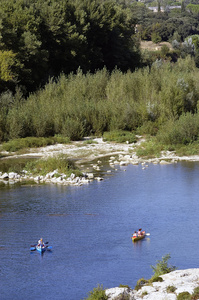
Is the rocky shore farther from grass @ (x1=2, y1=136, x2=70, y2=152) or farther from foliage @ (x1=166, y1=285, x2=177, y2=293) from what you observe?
grass @ (x1=2, y1=136, x2=70, y2=152)

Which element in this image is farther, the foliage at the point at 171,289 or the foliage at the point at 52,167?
the foliage at the point at 52,167

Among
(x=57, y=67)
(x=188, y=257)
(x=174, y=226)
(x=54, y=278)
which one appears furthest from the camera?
(x=57, y=67)

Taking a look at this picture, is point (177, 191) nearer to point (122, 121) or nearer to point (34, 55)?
point (122, 121)

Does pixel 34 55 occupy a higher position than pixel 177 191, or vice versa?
pixel 34 55

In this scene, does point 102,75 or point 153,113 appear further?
point 102,75

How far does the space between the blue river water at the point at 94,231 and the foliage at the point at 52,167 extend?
1401mm

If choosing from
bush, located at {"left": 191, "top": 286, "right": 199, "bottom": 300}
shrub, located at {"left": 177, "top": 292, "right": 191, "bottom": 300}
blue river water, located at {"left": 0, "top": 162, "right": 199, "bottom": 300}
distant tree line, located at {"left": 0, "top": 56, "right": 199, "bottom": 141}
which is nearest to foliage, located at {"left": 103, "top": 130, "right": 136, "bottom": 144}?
distant tree line, located at {"left": 0, "top": 56, "right": 199, "bottom": 141}

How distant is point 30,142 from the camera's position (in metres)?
33.0

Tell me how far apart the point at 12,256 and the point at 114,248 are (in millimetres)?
2874

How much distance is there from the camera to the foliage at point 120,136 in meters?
34.2

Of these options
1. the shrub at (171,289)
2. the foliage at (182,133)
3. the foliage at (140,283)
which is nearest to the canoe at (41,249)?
the foliage at (140,283)

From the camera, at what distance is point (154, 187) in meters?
23.7

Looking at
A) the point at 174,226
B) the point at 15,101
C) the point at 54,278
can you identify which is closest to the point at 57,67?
the point at 15,101

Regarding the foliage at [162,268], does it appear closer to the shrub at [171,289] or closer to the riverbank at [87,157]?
the shrub at [171,289]
